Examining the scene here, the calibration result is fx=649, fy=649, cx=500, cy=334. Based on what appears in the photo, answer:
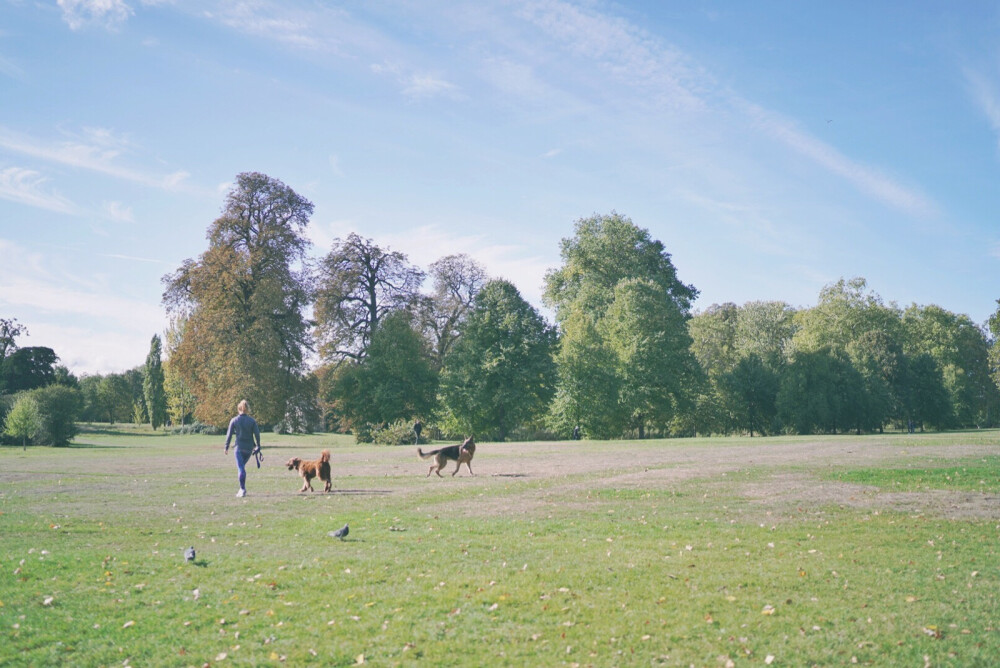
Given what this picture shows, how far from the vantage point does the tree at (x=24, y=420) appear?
46156mm

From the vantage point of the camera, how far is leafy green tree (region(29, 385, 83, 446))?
159ft

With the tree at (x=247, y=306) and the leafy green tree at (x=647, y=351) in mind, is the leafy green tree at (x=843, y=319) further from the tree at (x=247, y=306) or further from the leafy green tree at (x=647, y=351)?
the tree at (x=247, y=306)

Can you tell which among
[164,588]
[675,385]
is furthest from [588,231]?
[164,588]

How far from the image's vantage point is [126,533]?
12.5 meters

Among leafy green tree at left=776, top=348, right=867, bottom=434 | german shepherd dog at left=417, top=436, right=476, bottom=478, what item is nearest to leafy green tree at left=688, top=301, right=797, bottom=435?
leafy green tree at left=776, top=348, right=867, bottom=434

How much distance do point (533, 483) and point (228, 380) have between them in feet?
118

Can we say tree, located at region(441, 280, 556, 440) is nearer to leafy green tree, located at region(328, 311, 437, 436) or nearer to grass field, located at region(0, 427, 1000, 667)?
leafy green tree, located at region(328, 311, 437, 436)

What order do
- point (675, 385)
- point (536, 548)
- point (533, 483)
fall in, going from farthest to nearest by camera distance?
point (675, 385)
point (533, 483)
point (536, 548)

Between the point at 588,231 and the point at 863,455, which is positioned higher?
the point at 588,231

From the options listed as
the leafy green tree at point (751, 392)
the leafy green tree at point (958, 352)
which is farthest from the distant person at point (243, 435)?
the leafy green tree at point (958, 352)

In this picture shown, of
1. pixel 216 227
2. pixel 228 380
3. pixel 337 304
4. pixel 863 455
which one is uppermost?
pixel 216 227

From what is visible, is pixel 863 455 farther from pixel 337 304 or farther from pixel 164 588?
pixel 337 304

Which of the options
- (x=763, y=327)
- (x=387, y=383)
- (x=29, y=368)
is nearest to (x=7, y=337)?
(x=29, y=368)

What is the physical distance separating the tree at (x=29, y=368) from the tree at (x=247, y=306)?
3211 cm
